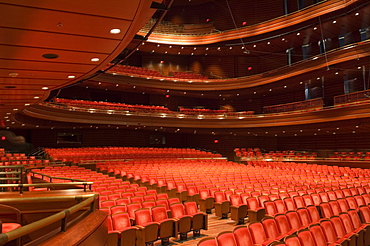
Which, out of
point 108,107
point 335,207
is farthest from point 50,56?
point 108,107

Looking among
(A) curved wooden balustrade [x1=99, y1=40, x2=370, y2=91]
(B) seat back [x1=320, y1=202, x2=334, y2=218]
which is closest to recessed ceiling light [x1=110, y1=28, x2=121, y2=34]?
(B) seat back [x1=320, y1=202, x2=334, y2=218]

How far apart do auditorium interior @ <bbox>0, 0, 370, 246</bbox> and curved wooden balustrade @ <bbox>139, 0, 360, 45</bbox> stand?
0.28 ft

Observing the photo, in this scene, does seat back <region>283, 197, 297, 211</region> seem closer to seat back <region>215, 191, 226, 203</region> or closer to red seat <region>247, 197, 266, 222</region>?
red seat <region>247, 197, 266, 222</region>

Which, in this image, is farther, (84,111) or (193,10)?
(193,10)

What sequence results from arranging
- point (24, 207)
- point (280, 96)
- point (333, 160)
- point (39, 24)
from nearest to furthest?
point (24, 207)
point (39, 24)
point (333, 160)
point (280, 96)

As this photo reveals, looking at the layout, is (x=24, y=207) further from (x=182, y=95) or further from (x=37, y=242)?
(x=182, y=95)

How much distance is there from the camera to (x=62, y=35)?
3.84m

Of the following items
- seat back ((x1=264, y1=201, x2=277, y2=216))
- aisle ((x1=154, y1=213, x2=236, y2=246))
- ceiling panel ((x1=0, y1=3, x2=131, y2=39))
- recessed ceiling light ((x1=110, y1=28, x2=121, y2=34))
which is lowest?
aisle ((x1=154, y1=213, x2=236, y2=246))

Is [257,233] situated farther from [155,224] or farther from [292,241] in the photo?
[155,224]

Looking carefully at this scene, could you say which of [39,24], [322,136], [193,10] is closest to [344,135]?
[322,136]

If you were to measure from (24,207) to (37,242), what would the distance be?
1055 mm

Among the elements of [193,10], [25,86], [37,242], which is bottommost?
[37,242]

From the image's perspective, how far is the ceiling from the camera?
122 inches

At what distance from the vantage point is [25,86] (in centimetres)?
666
